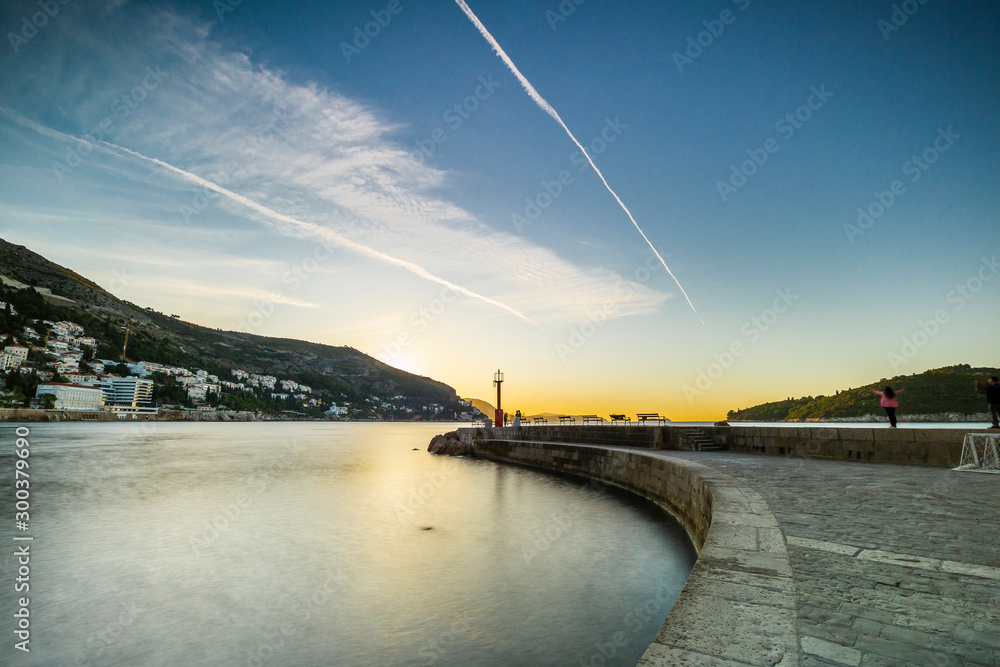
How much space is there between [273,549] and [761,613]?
10.1m

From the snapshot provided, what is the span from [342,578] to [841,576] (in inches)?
293

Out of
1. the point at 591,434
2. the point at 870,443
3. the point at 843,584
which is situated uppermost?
the point at 870,443

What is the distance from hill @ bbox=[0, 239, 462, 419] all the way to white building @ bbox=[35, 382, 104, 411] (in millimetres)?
9017

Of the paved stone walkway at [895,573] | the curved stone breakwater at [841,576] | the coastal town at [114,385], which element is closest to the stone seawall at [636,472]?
the curved stone breakwater at [841,576]

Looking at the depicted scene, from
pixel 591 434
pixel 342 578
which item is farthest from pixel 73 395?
pixel 342 578

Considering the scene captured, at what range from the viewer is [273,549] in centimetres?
1009

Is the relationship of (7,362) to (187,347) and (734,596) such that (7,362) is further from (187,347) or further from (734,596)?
(734,596)

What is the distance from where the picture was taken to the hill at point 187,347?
11100 centimetres

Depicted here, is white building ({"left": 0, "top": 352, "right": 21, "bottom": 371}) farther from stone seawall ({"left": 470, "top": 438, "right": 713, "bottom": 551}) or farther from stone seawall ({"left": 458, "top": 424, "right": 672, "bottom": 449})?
stone seawall ({"left": 470, "top": 438, "right": 713, "bottom": 551})

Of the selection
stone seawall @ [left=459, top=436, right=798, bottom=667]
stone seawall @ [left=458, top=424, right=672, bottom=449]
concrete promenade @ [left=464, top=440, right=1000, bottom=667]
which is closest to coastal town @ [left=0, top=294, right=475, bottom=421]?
stone seawall @ [left=458, top=424, right=672, bottom=449]

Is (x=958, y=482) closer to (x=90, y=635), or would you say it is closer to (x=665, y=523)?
(x=665, y=523)

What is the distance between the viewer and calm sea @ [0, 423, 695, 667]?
5.53m

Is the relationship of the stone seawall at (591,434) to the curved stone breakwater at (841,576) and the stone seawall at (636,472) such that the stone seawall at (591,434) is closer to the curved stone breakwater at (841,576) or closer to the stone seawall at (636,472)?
the stone seawall at (636,472)

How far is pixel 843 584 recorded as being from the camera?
3.26m
